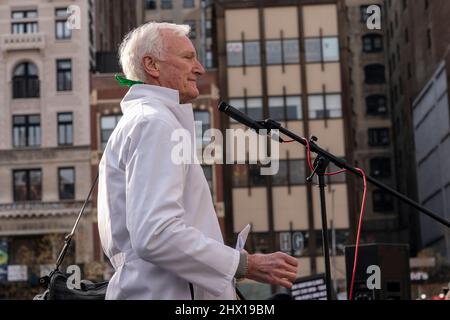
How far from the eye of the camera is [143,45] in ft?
10.9

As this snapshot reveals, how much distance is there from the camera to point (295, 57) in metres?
48.2

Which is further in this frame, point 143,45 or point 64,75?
point 64,75

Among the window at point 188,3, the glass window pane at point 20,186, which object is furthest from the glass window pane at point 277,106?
the window at point 188,3

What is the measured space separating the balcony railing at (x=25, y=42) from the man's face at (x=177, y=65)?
44576 millimetres

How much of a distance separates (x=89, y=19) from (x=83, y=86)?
3742mm

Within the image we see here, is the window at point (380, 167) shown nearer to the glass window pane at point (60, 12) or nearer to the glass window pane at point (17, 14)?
the glass window pane at point (60, 12)

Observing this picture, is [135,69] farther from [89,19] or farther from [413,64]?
[413,64]

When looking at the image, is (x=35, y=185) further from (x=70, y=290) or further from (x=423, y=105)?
(x=70, y=290)

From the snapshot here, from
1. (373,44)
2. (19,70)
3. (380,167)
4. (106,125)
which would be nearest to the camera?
(106,125)

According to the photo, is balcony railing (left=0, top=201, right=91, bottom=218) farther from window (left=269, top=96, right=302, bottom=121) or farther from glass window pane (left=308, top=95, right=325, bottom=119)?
glass window pane (left=308, top=95, right=325, bottom=119)

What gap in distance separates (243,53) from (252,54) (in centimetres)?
48

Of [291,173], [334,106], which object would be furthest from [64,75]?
[334,106]

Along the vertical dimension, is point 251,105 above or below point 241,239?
above

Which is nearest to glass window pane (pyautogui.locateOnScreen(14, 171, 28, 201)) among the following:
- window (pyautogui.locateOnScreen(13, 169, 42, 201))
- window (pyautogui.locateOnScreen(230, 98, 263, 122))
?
window (pyautogui.locateOnScreen(13, 169, 42, 201))
